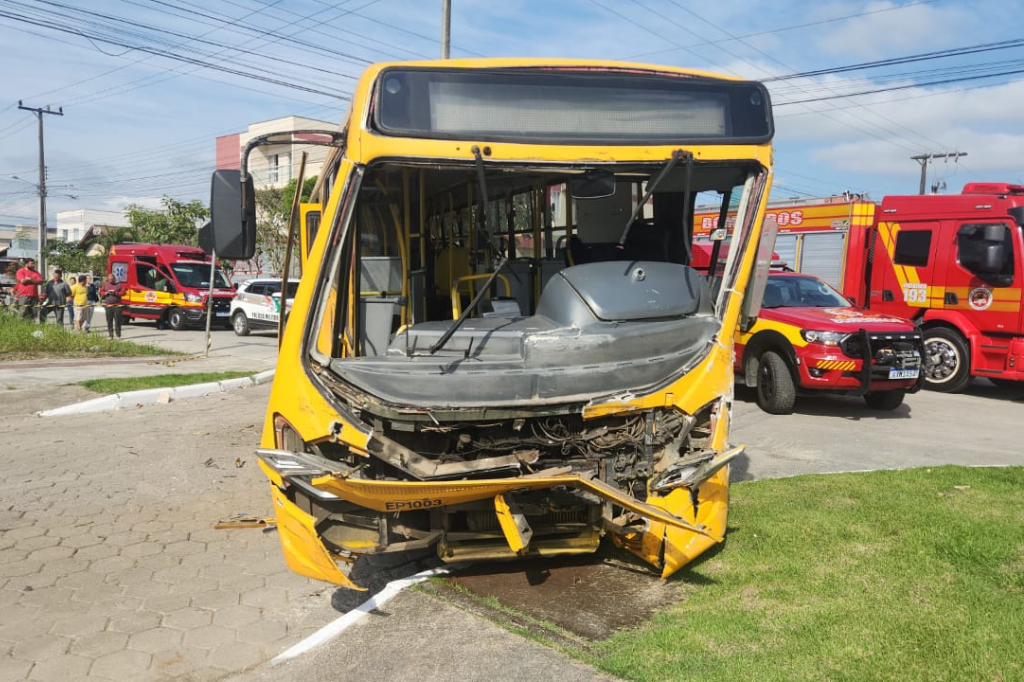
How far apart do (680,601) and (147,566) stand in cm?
329

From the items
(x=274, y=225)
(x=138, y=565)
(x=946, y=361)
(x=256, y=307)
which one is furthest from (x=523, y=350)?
(x=274, y=225)

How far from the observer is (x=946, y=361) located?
12289mm

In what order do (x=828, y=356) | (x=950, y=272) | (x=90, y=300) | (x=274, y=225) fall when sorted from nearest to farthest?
(x=828, y=356), (x=950, y=272), (x=90, y=300), (x=274, y=225)

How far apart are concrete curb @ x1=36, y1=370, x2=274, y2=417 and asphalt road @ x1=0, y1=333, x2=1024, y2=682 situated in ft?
1.11

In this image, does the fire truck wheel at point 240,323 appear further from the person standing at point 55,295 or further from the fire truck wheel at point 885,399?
the fire truck wheel at point 885,399

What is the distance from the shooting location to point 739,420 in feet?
31.9

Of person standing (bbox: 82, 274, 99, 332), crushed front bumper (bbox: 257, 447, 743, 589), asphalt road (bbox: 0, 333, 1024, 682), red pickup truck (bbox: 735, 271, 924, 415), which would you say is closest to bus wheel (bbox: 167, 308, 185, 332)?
person standing (bbox: 82, 274, 99, 332)

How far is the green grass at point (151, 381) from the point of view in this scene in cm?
1112

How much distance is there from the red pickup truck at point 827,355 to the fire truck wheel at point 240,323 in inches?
653

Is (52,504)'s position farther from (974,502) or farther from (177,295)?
(177,295)

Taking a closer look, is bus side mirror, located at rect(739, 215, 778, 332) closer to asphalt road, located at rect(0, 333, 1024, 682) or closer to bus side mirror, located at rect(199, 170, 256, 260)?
asphalt road, located at rect(0, 333, 1024, 682)

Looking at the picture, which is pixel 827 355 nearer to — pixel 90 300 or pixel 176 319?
pixel 176 319

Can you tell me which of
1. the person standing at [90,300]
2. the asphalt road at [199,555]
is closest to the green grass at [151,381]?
the asphalt road at [199,555]

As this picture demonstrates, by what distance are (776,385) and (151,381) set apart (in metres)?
8.78
